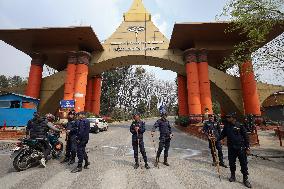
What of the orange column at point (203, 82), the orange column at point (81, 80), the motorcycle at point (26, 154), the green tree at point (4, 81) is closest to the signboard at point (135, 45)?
the orange column at point (81, 80)

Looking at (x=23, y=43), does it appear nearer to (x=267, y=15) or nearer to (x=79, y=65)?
(x=79, y=65)

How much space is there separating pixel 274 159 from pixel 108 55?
22.2 meters

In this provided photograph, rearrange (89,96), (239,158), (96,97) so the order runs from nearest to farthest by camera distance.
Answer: (239,158) → (89,96) → (96,97)

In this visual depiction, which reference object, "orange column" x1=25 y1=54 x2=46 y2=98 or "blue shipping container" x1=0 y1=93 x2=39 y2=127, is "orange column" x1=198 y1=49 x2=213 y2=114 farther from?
"orange column" x1=25 y1=54 x2=46 y2=98

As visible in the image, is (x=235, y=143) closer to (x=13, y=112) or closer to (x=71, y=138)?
(x=71, y=138)

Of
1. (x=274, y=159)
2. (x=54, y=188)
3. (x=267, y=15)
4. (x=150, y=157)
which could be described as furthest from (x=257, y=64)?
(x=54, y=188)

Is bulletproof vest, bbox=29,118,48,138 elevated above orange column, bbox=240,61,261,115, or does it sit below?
below

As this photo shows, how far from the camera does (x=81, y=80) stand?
25.4m

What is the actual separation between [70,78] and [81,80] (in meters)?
1.25

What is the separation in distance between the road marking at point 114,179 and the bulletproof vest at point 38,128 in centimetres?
259

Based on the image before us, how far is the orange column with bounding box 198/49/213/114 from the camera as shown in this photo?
24147 mm

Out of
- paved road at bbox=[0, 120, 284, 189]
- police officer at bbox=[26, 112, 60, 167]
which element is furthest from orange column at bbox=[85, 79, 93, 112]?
police officer at bbox=[26, 112, 60, 167]

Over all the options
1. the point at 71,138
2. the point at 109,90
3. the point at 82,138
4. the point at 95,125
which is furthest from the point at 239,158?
the point at 109,90

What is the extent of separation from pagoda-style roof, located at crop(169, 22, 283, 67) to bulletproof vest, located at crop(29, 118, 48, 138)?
1772 centimetres
